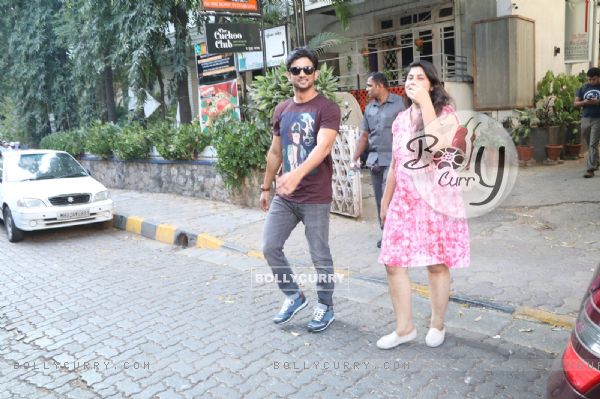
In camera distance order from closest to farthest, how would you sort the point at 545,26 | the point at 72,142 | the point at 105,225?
the point at 105,225
the point at 545,26
the point at 72,142

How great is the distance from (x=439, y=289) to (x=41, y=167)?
7904 millimetres

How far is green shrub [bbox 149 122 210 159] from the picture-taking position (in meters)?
9.77

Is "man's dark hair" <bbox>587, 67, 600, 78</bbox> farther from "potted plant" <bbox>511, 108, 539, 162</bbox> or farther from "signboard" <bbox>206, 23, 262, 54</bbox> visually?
"signboard" <bbox>206, 23, 262, 54</bbox>

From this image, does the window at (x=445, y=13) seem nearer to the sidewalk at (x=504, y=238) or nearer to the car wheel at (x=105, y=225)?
the sidewalk at (x=504, y=238)

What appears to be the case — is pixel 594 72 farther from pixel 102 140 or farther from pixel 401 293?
pixel 102 140

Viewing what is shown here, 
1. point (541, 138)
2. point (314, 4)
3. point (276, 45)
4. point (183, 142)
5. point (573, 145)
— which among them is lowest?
point (573, 145)

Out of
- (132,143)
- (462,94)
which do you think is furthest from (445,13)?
(132,143)

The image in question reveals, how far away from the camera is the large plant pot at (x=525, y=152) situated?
10.7 meters

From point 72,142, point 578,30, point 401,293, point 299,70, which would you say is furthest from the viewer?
point 72,142

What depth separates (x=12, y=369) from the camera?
11.9ft

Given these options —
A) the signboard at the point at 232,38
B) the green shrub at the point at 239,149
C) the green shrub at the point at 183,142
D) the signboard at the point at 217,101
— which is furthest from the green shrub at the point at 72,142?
the signboard at the point at 232,38

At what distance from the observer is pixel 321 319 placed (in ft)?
12.6

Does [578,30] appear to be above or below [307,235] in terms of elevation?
above

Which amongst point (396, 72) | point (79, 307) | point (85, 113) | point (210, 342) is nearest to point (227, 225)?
point (79, 307)
